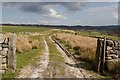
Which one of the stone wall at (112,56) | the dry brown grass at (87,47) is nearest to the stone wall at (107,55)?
the stone wall at (112,56)

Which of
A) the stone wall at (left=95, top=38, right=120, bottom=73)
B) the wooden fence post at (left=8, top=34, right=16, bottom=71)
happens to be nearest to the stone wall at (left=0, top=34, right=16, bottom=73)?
the wooden fence post at (left=8, top=34, right=16, bottom=71)

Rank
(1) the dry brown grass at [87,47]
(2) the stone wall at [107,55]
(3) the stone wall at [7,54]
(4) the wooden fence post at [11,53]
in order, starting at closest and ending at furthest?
(3) the stone wall at [7,54] → (4) the wooden fence post at [11,53] → (2) the stone wall at [107,55] → (1) the dry brown grass at [87,47]

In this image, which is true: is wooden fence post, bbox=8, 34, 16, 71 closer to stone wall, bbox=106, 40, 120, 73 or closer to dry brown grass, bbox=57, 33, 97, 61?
stone wall, bbox=106, 40, 120, 73

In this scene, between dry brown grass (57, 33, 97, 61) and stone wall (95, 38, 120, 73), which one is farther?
dry brown grass (57, 33, 97, 61)

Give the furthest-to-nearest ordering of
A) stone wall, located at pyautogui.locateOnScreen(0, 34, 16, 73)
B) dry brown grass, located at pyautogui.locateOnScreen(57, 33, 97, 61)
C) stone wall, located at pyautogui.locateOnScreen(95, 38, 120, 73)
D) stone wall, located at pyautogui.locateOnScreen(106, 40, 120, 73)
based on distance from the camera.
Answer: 1. dry brown grass, located at pyautogui.locateOnScreen(57, 33, 97, 61)
2. stone wall, located at pyautogui.locateOnScreen(95, 38, 120, 73)
3. stone wall, located at pyautogui.locateOnScreen(106, 40, 120, 73)
4. stone wall, located at pyautogui.locateOnScreen(0, 34, 16, 73)

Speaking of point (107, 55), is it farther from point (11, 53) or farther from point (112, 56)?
point (11, 53)

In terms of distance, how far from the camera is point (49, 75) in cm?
1238

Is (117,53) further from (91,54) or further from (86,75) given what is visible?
(91,54)

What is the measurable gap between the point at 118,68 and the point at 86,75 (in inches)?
64.8

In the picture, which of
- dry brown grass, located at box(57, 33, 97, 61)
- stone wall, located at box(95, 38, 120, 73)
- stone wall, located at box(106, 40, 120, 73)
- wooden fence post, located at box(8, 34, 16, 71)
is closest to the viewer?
wooden fence post, located at box(8, 34, 16, 71)

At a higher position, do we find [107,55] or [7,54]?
[7,54]

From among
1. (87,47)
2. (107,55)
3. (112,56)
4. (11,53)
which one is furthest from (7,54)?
(87,47)

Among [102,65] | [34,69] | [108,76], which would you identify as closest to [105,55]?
[102,65]

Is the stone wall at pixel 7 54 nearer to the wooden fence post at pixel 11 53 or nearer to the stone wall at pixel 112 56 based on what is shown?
the wooden fence post at pixel 11 53
